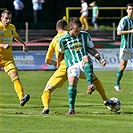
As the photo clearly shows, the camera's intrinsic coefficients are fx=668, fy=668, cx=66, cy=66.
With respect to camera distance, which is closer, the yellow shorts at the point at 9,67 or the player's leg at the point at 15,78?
the player's leg at the point at 15,78

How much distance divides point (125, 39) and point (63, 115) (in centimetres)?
625

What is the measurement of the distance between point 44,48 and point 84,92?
35.4 ft

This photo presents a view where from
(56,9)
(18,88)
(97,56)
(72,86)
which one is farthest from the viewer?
(56,9)

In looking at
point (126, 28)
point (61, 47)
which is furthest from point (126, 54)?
point (61, 47)

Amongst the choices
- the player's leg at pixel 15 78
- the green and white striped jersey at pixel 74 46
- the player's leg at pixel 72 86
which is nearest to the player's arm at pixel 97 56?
the green and white striped jersey at pixel 74 46

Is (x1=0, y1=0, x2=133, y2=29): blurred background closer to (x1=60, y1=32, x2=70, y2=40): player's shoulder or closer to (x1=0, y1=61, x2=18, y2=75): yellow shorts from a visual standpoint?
(x1=0, y1=61, x2=18, y2=75): yellow shorts

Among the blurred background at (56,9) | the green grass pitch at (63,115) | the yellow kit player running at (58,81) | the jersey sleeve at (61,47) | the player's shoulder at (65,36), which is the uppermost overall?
the player's shoulder at (65,36)

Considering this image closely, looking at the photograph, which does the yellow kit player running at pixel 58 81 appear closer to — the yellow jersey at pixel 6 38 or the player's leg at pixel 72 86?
the player's leg at pixel 72 86

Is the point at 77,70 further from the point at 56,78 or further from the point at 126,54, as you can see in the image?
the point at 126,54

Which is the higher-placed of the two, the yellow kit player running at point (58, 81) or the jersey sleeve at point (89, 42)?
the jersey sleeve at point (89, 42)

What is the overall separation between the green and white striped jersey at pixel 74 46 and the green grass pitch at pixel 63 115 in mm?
1070

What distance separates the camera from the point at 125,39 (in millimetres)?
18422

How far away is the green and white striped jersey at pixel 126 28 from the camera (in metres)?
18.1

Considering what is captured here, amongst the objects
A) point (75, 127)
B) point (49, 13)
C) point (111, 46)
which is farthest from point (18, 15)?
point (75, 127)
